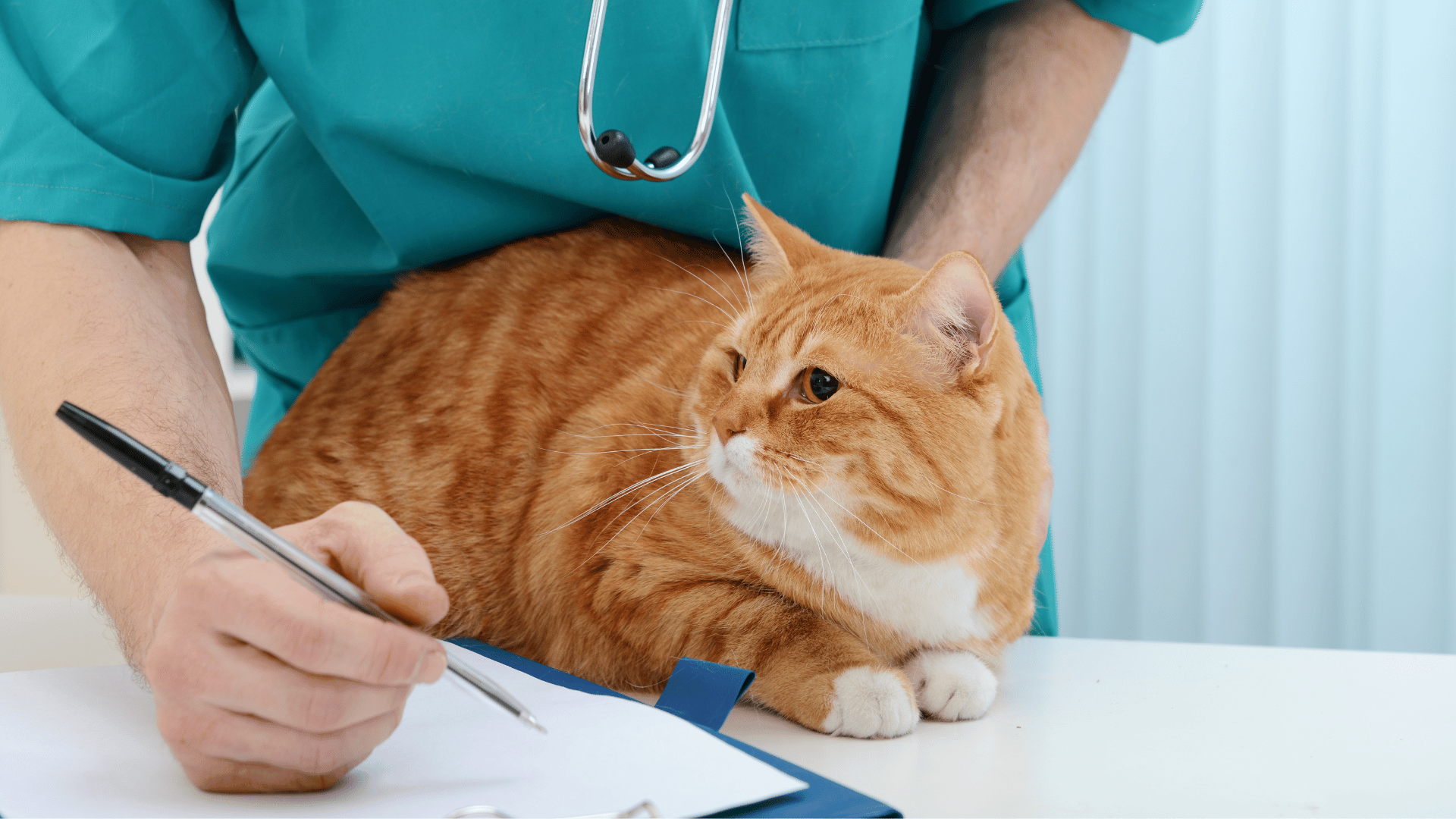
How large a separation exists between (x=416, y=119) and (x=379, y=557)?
1.99 feet

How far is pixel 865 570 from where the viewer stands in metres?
0.96

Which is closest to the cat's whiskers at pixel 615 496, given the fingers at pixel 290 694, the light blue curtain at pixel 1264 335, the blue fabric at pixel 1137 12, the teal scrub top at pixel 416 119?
the teal scrub top at pixel 416 119

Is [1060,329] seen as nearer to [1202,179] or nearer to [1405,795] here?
[1202,179]

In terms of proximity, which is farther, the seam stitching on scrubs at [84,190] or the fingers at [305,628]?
the seam stitching on scrubs at [84,190]

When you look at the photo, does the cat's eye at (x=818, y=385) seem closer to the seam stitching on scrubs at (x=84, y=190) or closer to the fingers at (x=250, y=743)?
the fingers at (x=250, y=743)

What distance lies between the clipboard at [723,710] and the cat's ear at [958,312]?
0.36m

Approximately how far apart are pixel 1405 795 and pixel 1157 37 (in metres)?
1.06

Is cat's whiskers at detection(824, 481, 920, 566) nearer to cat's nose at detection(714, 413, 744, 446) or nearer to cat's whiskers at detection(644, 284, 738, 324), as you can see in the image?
cat's nose at detection(714, 413, 744, 446)

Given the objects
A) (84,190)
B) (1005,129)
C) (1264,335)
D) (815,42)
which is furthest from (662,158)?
(1264,335)

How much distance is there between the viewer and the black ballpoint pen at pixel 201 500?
50 centimetres

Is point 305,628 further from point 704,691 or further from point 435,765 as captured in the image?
point 704,691

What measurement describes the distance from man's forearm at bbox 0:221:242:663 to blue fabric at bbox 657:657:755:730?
356 mm

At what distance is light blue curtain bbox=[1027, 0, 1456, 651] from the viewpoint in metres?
2.44

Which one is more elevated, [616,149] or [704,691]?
[616,149]
